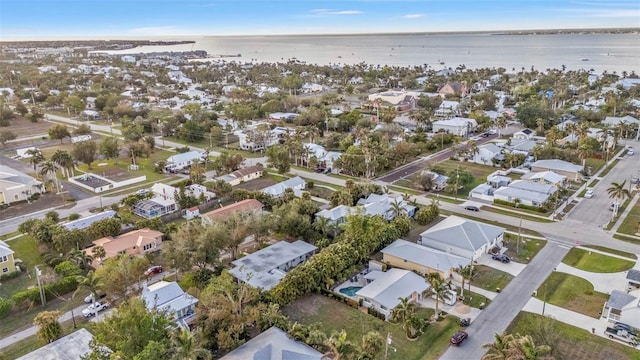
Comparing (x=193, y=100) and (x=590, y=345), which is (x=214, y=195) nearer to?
(x=590, y=345)

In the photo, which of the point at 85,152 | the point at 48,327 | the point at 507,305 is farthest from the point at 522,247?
the point at 85,152

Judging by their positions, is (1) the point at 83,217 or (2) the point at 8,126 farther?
(2) the point at 8,126

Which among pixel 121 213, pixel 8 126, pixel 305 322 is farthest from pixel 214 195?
pixel 8 126

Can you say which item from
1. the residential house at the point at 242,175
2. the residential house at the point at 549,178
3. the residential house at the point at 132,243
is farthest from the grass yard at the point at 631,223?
the residential house at the point at 132,243

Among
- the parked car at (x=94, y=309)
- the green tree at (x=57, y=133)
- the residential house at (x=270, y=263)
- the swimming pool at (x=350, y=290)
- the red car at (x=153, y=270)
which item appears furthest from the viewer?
the green tree at (x=57, y=133)

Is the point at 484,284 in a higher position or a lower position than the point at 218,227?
lower

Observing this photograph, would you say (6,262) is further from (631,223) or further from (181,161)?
(631,223)

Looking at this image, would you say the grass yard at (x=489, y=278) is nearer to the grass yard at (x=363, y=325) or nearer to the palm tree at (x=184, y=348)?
the grass yard at (x=363, y=325)
